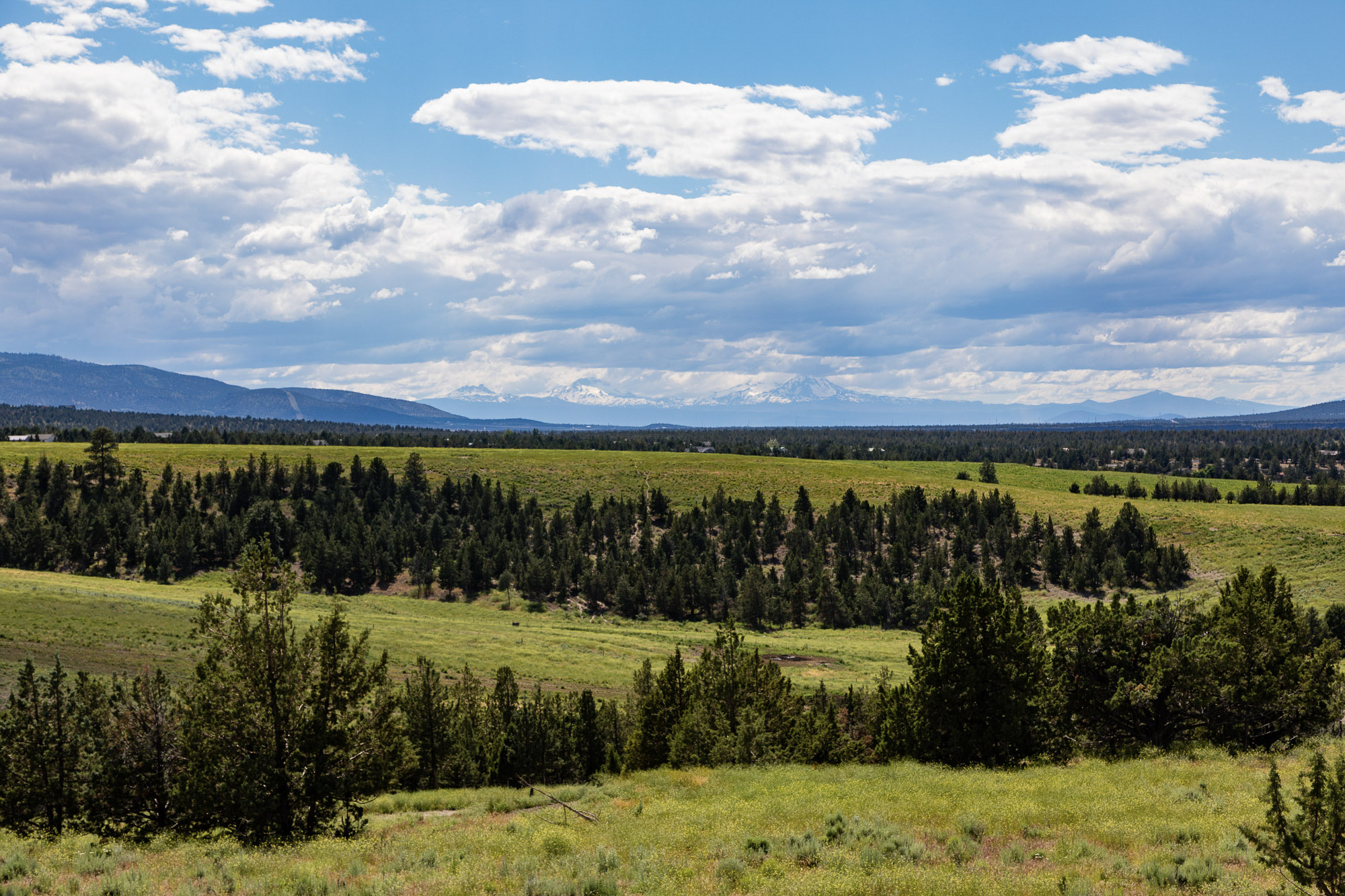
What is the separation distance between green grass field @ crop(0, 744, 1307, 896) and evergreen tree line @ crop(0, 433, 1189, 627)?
10983 cm

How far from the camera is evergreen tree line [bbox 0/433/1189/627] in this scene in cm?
13688

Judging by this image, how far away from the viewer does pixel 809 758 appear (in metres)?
39.4

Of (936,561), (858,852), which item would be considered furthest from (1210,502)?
(858,852)

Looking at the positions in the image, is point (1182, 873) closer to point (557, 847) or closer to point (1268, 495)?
point (557, 847)

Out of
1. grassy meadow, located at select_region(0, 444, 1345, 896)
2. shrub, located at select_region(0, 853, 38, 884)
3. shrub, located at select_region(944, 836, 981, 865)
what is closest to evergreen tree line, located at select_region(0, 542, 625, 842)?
grassy meadow, located at select_region(0, 444, 1345, 896)

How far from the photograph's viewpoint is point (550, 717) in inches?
1736

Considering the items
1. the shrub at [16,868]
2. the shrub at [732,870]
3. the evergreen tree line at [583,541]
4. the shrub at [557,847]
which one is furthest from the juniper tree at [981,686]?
the evergreen tree line at [583,541]

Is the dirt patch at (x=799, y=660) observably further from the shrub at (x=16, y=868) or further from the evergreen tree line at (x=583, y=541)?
the shrub at (x=16, y=868)

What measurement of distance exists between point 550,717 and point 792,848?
29.2m

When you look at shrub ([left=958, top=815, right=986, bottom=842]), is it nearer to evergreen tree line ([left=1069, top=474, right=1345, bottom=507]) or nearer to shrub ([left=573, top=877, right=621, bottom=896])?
shrub ([left=573, top=877, right=621, bottom=896])

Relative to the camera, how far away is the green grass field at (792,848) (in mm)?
14469

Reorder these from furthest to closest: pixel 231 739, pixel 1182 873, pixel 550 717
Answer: pixel 550 717 → pixel 231 739 → pixel 1182 873

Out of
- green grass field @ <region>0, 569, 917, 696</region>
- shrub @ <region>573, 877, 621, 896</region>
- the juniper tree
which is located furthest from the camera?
green grass field @ <region>0, 569, 917, 696</region>

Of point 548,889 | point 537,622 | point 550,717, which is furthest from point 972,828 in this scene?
point 537,622
